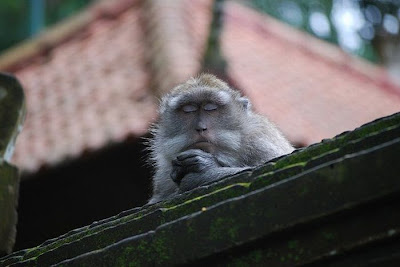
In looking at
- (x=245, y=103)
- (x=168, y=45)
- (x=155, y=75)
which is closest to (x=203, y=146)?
(x=245, y=103)

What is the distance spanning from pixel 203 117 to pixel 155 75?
444 centimetres

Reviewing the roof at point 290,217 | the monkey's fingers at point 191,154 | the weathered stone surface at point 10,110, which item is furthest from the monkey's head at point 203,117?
the roof at point 290,217

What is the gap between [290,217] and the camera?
2754mm

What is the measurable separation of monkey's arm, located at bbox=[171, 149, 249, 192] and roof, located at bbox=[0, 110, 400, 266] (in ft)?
3.55

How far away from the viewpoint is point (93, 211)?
952 cm

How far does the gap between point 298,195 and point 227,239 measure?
0.86 feet

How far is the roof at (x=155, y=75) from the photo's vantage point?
956 cm

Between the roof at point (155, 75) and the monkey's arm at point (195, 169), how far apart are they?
4.01 meters

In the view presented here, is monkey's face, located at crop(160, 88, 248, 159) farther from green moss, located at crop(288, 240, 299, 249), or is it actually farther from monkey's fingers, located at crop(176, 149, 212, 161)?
green moss, located at crop(288, 240, 299, 249)

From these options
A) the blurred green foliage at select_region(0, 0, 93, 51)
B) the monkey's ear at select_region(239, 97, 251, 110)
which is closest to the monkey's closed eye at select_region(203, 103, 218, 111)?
the monkey's ear at select_region(239, 97, 251, 110)

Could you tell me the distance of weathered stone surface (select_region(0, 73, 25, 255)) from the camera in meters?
4.13

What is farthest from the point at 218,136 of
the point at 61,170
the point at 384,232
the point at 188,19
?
the point at 188,19

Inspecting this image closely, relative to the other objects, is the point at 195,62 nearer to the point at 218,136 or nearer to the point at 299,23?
the point at 218,136

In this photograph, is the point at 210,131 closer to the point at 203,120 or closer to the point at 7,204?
the point at 203,120
